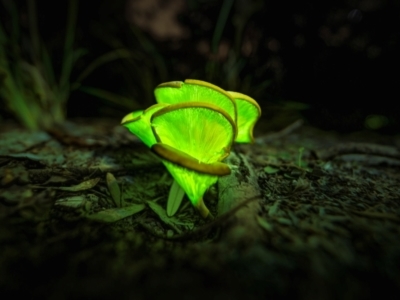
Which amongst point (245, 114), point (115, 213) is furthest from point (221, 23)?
point (115, 213)

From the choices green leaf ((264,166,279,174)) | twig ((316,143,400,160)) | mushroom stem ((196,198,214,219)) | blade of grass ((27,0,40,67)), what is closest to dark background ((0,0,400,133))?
blade of grass ((27,0,40,67))

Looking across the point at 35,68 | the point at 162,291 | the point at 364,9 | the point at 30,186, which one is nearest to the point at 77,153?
the point at 30,186

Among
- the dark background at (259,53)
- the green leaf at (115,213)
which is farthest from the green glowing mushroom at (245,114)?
the dark background at (259,53)

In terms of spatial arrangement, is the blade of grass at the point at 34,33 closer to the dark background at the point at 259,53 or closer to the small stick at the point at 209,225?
the dark background at the point at 259,53

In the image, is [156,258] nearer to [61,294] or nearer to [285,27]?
[61,294]

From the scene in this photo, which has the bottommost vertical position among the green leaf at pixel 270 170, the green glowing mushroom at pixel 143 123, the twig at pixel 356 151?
the green leaf at pixel 270 170

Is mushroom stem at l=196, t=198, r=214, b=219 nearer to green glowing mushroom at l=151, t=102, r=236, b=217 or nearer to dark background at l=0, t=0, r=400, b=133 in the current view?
green glowing mushroom at l=151, t=102, r=236, b=217
